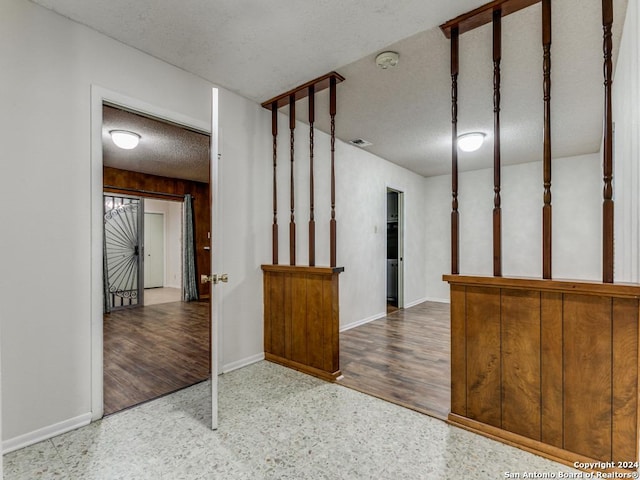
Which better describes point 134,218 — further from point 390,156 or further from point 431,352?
point 431,352

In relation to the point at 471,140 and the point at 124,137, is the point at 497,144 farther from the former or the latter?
the point at 124,137

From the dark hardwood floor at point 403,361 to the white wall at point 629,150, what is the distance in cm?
147

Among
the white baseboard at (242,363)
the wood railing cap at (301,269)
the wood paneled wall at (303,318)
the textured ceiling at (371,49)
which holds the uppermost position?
the textured ceiling at (371,49)

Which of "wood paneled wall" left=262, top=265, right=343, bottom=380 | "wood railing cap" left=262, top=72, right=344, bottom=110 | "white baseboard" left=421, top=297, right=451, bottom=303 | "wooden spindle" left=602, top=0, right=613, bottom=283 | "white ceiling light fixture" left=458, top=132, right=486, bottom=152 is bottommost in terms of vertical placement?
"white baseboard" left=421, top=297, right=451, bottom=303

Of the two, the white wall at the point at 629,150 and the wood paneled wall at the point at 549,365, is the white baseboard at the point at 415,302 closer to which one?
the white wall at the point at 629,150

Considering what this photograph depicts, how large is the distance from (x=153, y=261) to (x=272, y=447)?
7.91 metres

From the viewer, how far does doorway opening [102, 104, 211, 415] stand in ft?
9.35

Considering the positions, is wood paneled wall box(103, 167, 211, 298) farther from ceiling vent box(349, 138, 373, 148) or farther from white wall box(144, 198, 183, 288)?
ceiling vent box(349, 138, 373, 148)

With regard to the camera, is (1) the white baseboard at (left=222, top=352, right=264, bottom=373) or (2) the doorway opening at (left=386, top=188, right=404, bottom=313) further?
(2) the doorway opening at (left=386, top=188, right=404, bottom=313)

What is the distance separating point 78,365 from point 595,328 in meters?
2.88

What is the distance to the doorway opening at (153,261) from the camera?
285 centimetres

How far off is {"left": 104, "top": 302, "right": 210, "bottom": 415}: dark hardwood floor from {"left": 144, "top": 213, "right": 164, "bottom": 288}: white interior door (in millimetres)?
3371

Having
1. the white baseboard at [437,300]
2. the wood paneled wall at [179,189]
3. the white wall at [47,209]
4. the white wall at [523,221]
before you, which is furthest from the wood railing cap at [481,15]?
the wood paneled wall at [179,189]

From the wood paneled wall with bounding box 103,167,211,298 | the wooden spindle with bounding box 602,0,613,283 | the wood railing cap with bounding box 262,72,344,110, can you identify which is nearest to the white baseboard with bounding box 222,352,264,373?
the wood railing cap with bounding box 262,72,344,110
